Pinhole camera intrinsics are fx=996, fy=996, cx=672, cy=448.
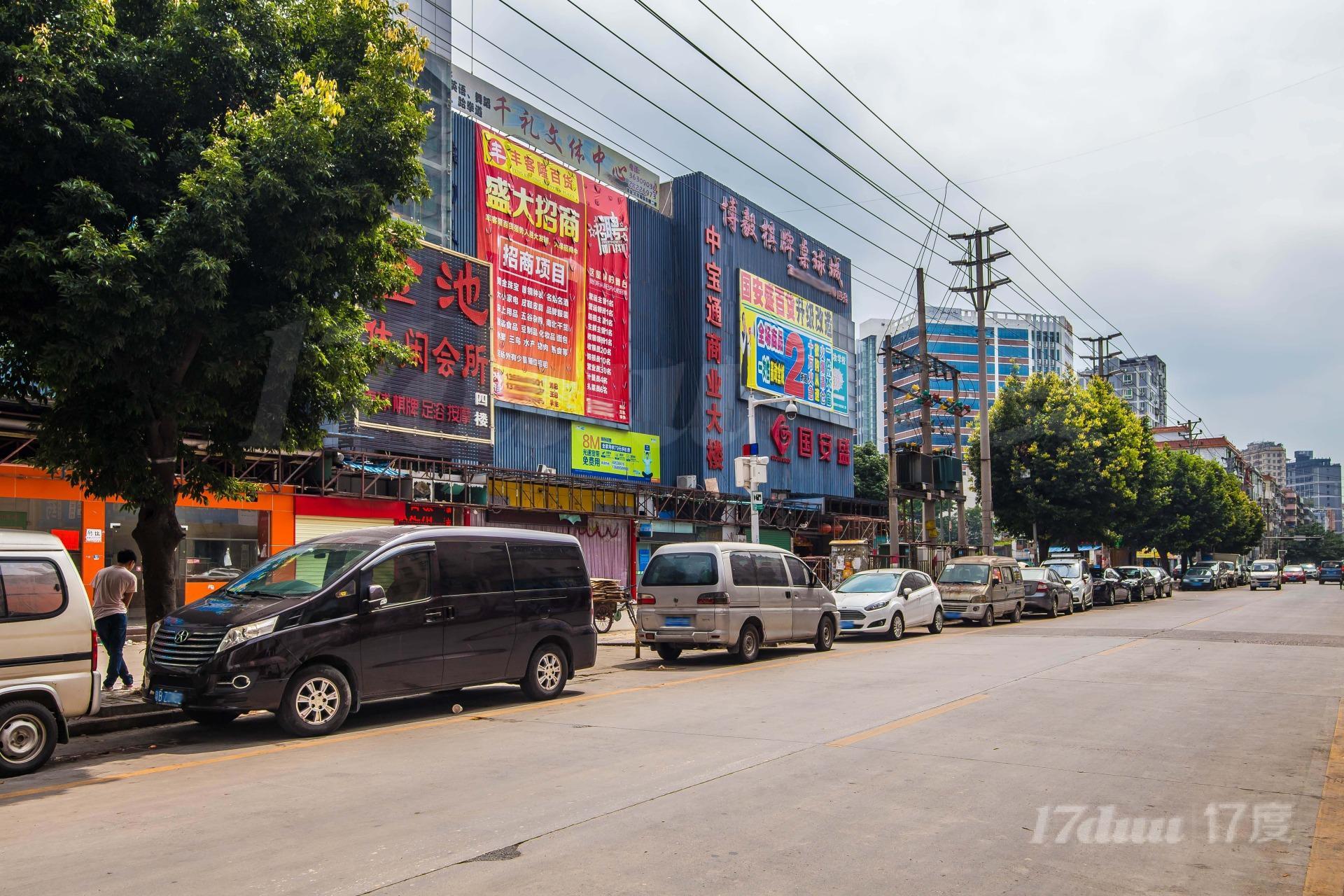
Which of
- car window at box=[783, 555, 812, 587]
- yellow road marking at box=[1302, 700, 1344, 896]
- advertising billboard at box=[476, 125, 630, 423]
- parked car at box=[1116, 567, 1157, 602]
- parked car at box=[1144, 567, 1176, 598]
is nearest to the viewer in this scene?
yellow road marking at box=[1302, 700, 1344, 896]

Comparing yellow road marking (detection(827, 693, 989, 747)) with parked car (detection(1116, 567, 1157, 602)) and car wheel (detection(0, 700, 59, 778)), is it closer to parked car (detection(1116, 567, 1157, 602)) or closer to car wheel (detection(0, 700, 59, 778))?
Result: car wheel (detection(0, 700, 59, 778))

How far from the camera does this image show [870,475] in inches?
2990

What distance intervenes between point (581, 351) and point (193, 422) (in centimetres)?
1905

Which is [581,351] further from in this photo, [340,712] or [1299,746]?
[1299,746]

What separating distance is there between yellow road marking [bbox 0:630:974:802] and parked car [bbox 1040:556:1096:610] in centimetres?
2014

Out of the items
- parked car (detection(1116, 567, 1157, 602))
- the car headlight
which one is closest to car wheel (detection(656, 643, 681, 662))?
the car headlight

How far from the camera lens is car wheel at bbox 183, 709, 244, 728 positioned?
385 inches

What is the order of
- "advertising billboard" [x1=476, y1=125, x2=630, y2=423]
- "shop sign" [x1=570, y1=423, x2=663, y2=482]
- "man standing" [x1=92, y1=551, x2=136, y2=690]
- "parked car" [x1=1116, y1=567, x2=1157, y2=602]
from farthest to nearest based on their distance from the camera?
"parked car" [x1=1116, y1=567, x2=1157, y2=602] < "shop sign" [x1=570, y1=423, x2=663, y2=482] < "advertising billboard" [x1=476, y1=125, x2=630, y2=423] < "man standing" [x1=92, y1=551, x2=136, y2=690]

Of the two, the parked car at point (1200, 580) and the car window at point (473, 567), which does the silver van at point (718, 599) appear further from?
the parked car at point (1200, 580)

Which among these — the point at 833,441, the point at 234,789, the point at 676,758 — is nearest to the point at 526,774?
the point at 676,758

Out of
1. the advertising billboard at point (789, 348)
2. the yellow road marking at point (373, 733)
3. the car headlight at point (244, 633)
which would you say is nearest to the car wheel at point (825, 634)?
the yellow road marking at point (373, 733)

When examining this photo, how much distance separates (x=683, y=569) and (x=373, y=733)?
6.92 metres

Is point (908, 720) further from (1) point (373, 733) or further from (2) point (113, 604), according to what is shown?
(2) point (113, 604)

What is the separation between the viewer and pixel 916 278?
31953mm
